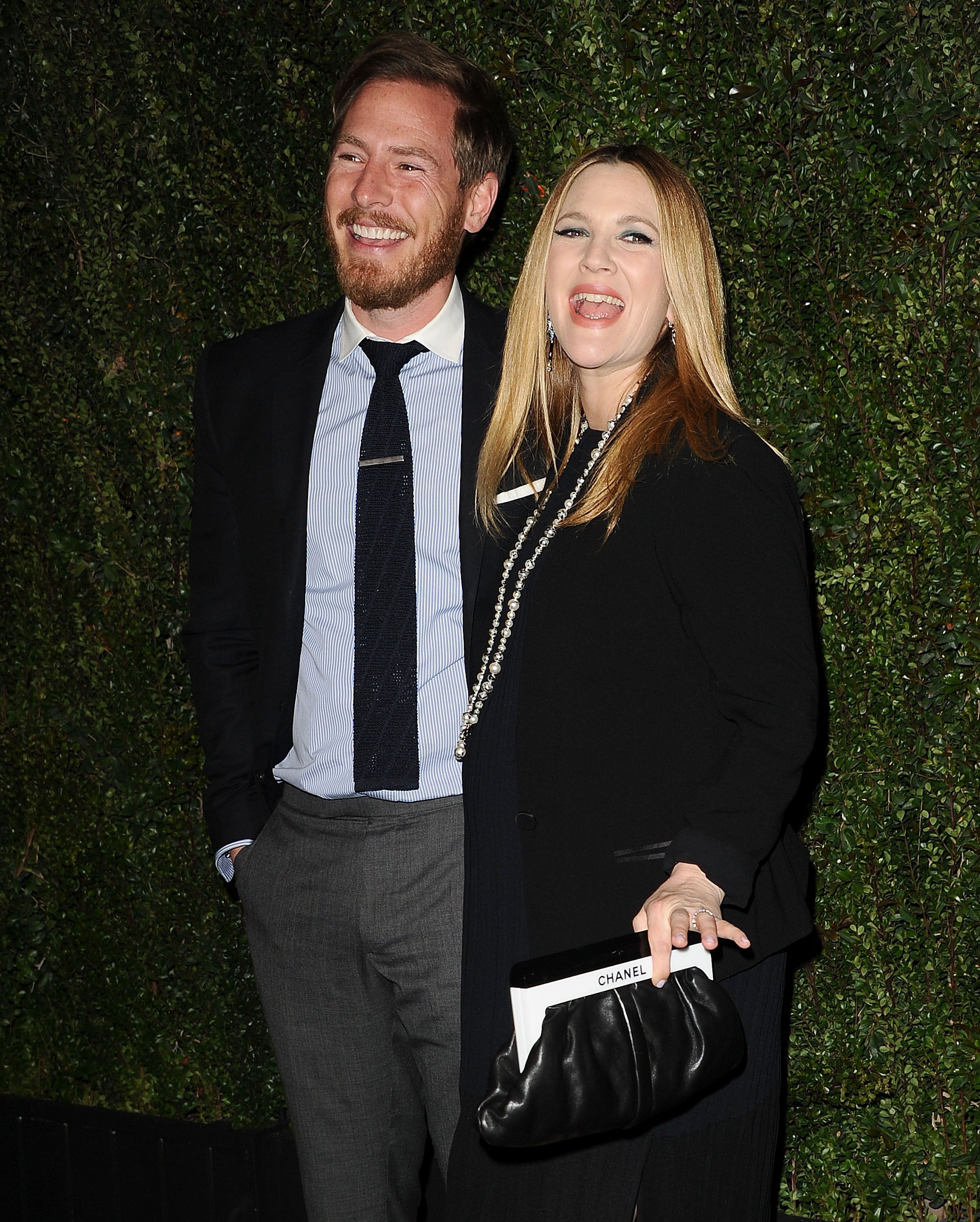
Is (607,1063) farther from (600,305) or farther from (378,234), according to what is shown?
(378,234)

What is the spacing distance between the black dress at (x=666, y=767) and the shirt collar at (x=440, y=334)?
2.16 ft

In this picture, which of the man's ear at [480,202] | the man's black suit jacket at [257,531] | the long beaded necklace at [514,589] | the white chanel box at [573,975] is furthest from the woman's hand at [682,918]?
the man's ear at [480,202]

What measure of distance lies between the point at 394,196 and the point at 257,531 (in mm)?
688

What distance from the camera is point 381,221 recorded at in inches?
93.7

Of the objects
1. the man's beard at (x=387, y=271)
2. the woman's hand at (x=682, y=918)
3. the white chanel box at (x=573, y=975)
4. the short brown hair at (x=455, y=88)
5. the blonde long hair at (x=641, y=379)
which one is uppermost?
the short brown hair at (x=455, y=88)

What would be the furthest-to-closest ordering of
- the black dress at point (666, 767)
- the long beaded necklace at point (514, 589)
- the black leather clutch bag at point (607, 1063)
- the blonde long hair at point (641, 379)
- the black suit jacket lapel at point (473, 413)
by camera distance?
1. the black suit jacket lapel at point (473, 413)
2. the long beaded necklace at point (514, 589)
3. the blonde long hair at point (641, 379)
4. the black dress at point (666, 767)
5. the black leather clutch bag at point (607, 1063)

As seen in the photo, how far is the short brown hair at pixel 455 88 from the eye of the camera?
2.48 meters

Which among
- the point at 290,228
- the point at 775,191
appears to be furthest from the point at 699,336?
the point at 290,228

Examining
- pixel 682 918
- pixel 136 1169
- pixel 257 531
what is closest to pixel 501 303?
pixel 257 531

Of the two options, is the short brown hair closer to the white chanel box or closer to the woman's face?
the woman's face

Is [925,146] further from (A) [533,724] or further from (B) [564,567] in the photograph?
(A) [533,724]

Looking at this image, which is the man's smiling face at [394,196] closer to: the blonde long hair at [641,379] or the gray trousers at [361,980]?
the blonde long hair at [641,379]

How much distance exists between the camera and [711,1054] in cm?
157

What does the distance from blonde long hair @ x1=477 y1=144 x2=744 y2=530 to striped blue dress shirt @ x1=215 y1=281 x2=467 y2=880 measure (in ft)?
0.43
